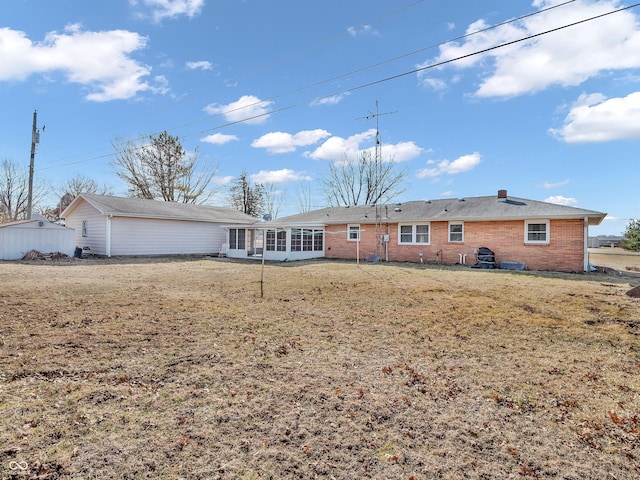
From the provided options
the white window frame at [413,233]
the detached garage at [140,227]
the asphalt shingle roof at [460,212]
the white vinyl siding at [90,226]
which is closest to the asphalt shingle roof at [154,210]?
the detached garage at [140,227]

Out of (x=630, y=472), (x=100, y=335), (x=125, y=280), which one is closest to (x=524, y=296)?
(x=630, y=472)

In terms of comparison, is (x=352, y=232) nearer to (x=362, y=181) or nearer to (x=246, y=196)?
(x=362, y=181)

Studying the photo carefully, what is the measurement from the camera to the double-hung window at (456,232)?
1812 centimetres

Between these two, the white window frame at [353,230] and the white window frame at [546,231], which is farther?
the white window frame at [353,230]

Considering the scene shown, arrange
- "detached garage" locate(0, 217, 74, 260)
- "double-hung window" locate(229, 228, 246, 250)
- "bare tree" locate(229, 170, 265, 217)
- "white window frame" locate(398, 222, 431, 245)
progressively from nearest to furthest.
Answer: "detached garage" locate(0, 217, 74, 260) < "white window frame" locate(398, 222, 431, 245) < "double-hung window" locate(229, 228, 246, 250) < "bare tree" locate(229, 170, 265, 217)

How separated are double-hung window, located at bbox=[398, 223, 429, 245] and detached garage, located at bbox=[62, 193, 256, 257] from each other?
45.1 ft

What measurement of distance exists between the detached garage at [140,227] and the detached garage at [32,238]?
1.86 meters

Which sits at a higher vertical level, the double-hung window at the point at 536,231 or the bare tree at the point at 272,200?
the bare tree at the point at 272,200

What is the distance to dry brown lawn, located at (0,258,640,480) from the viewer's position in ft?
8.76

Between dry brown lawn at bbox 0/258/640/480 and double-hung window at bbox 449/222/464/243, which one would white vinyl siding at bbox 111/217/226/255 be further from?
double-hung window at bbox 449/222/464/243

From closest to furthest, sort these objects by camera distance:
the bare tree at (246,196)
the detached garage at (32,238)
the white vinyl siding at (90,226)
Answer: the detached garage at (32,238) < the white vinyl siding at (90,226) < the bare tree at (246,196)

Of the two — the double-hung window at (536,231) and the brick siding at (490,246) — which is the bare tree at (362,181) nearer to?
the brick siding at (490,246)

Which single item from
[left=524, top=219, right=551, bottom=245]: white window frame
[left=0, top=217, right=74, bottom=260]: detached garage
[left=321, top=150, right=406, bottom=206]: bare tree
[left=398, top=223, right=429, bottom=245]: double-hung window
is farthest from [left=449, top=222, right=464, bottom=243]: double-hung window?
[left=0, top=217, right=74, bottom=260]: detached garage

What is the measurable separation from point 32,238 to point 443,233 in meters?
22.5
